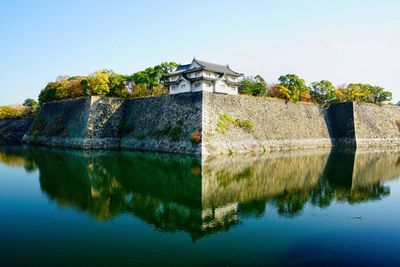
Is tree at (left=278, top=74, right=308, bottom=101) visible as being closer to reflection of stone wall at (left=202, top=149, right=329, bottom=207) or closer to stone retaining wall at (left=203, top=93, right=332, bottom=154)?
stone retaining wall at (left=203, top=93, right=332, bottom=154)

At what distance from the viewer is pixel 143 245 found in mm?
7164

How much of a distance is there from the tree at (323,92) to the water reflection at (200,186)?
20552 mm

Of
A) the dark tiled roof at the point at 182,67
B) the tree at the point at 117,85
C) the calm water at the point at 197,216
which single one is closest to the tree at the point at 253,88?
the dark tiled roof at the point at 182,67

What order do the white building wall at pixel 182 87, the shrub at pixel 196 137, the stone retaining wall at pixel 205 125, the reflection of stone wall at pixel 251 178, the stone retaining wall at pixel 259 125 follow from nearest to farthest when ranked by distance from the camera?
the reflection of stone wall at pixel 251 178 → the shrub at pixel 196 137 → the stone retaining wall at pixel 259 125 → the stone retaining wall at pixel 205 125 → the white building wall at pixel 182 87

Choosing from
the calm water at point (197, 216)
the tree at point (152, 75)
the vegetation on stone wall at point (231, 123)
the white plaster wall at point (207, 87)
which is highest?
the tree at point (152, 75)

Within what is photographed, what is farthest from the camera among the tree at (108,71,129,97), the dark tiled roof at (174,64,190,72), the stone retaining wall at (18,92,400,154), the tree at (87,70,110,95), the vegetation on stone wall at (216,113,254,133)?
the dark tiled roof at (174,64,190,72)

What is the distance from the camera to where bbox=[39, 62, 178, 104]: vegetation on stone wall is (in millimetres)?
31734

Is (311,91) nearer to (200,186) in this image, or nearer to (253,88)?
(253,88)

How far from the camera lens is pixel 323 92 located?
4028cm

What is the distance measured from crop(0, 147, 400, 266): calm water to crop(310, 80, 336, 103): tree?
78.9 feet

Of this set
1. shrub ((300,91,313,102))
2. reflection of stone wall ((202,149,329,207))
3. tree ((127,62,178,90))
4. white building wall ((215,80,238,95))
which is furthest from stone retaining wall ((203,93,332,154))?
tree ((127,62,178,90))

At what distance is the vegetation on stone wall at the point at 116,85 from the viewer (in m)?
31.7

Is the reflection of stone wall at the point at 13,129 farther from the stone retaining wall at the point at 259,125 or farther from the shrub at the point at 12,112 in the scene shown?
the stone retaining wall at the point at 259,125

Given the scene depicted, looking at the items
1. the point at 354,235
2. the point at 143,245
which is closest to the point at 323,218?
the point at 354,235
